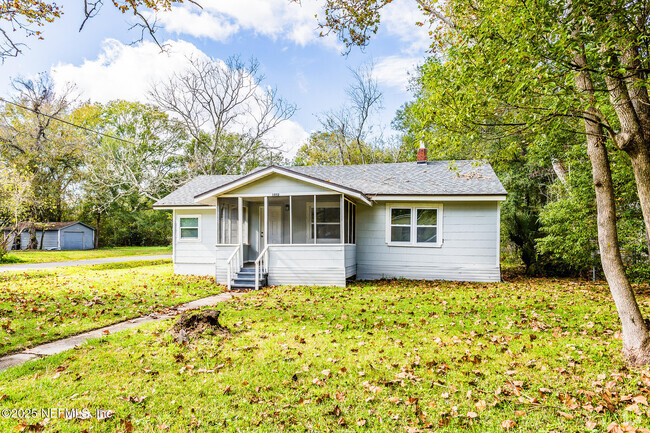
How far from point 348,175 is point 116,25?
9.93 metres

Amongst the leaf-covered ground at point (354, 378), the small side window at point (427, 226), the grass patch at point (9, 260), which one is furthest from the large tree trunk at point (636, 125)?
the grass patch at point (9, 260)

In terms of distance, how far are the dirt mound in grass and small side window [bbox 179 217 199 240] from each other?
9.12 m

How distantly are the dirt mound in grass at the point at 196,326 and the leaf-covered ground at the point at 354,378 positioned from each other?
171mm

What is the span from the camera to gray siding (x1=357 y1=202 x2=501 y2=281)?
39.1 feet

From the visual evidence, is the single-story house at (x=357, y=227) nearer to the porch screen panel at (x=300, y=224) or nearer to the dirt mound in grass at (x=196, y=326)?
the porch screen panel at (x=300, y=224)

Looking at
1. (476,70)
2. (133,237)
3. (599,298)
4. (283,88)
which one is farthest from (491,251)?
(133,237)

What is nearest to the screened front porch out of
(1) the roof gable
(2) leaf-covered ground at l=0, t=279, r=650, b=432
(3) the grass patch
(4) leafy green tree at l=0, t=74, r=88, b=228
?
(1) the roof gable

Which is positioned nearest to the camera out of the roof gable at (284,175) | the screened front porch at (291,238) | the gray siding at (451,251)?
the roof gable at (284,175)

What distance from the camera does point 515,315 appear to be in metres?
6.91

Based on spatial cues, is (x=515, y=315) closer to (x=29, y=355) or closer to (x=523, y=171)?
(x=29, y=355)

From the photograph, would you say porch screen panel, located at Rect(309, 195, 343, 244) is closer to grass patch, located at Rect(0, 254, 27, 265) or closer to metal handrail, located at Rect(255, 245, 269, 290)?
metal handrail, located at Rect(255, 245, 269, 290)

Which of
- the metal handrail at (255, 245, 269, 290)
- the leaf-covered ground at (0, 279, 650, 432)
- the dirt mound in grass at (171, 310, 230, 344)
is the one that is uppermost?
the metal handrail at (255, 245, 269, 290)

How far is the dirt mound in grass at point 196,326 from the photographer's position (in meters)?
5.52

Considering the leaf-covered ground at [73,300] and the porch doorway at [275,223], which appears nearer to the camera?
the leaf-covered ground at [73,300]
